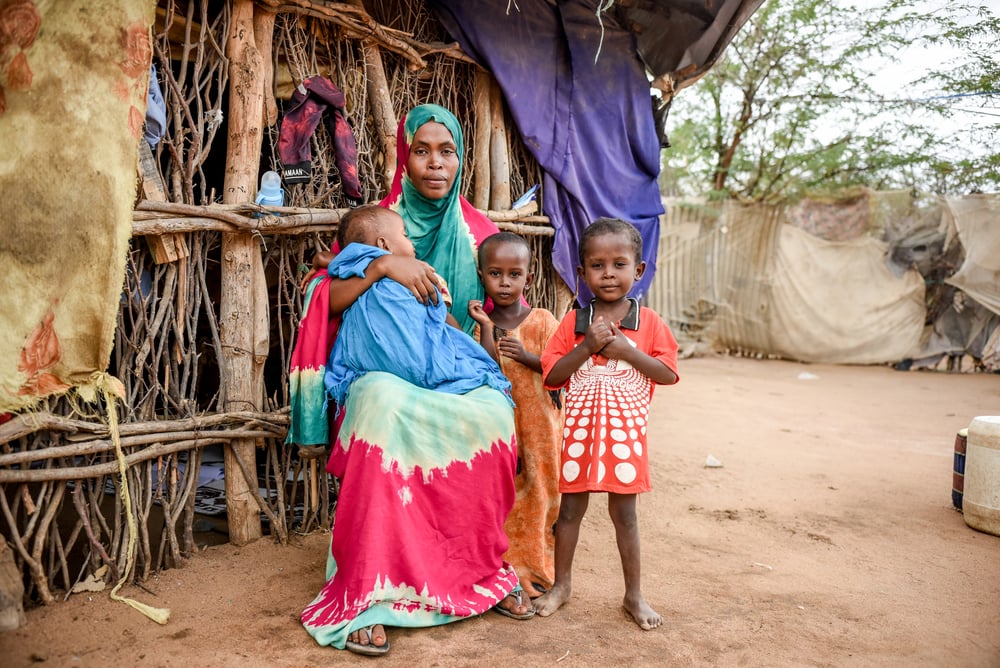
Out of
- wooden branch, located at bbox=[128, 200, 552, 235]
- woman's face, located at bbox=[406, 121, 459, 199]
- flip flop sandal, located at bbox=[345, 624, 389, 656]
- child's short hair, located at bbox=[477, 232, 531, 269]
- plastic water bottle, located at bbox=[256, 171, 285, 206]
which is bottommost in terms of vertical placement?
flip flop sandal, located at bbox=[345, 624, 389, 656]

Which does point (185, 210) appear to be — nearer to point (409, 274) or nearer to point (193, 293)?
point (193, 293)

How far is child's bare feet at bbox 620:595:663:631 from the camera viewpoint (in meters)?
2.45

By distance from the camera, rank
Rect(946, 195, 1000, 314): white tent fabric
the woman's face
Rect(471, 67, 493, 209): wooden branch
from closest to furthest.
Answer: the woman's face, Rect(471, 67, 493, 209): wooden branch, Rect(946, 195, 1000, 314): white tent fabric

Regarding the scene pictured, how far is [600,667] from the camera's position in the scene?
7.11 ft

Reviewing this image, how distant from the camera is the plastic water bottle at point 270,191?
A: 10.1 feet

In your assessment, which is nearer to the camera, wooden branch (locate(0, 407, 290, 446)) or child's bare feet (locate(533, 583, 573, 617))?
wooden branch (locate(0, 407, 290, 446))

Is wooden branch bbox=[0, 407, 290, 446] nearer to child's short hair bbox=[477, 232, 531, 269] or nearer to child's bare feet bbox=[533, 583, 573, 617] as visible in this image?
child's short hair bbox=[477, 232, 531, 269]

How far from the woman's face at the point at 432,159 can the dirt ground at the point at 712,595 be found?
5.57 ft

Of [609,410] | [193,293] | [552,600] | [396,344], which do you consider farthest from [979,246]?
[193,293]

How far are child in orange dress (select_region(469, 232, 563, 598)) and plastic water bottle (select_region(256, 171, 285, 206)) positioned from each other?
97cm

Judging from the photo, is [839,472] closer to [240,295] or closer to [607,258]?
[607,258]

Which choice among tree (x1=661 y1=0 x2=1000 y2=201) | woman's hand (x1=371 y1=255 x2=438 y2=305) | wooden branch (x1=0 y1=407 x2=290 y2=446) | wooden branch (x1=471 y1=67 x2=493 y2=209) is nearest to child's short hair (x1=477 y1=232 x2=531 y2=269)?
woman's hand (x1=371 y1=255 x2=438 y2=305)

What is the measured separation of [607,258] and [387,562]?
1280 mm

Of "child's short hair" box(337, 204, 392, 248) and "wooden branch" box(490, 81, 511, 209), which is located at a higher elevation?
"wooden branch" box(490, 81, 511, 209)
